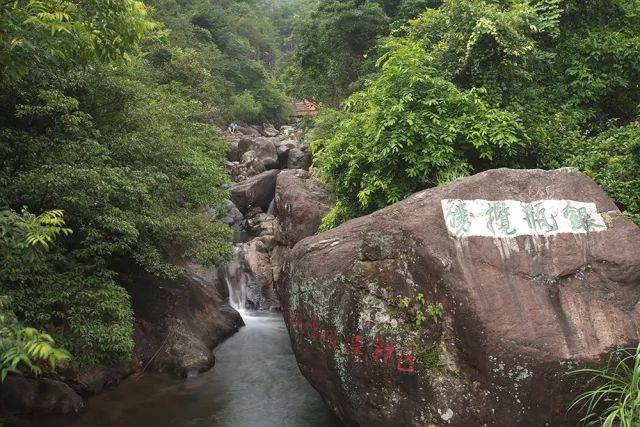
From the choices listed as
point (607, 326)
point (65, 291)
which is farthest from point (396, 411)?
point (65, 291)

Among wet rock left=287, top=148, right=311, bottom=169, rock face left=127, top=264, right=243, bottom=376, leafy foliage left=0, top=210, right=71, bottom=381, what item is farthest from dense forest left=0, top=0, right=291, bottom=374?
wet rock left=287, top=148, right=311, bottom=169

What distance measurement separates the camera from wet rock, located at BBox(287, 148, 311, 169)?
2541 centimetres

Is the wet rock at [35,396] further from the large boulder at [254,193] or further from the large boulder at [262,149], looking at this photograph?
the large boulder at [262,149]

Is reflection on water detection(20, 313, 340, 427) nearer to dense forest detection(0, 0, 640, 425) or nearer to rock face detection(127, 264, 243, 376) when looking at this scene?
rock face detection(127, 264, 243, 376)

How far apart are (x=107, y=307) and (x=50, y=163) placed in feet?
7.12

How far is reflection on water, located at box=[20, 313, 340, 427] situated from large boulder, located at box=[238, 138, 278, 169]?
630 inches

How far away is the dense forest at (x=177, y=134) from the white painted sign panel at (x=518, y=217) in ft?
4.96

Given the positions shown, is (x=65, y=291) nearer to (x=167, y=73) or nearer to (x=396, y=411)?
(x=396, y=411)

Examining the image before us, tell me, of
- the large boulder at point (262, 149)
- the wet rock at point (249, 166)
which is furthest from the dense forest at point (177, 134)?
the large boulder at point (262, 149)

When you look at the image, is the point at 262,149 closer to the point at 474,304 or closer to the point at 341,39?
the point at 341,39

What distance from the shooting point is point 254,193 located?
67.8ft

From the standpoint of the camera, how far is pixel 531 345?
5.01 m

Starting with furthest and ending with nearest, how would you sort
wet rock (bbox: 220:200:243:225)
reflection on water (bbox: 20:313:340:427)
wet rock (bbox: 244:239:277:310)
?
wet rock (bbox: 220:200:243:225) < wet rock (bbox: 244:239:277:310) < reflection on water (bbox: 20:313:340:427)

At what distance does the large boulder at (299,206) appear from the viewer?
1314cm
